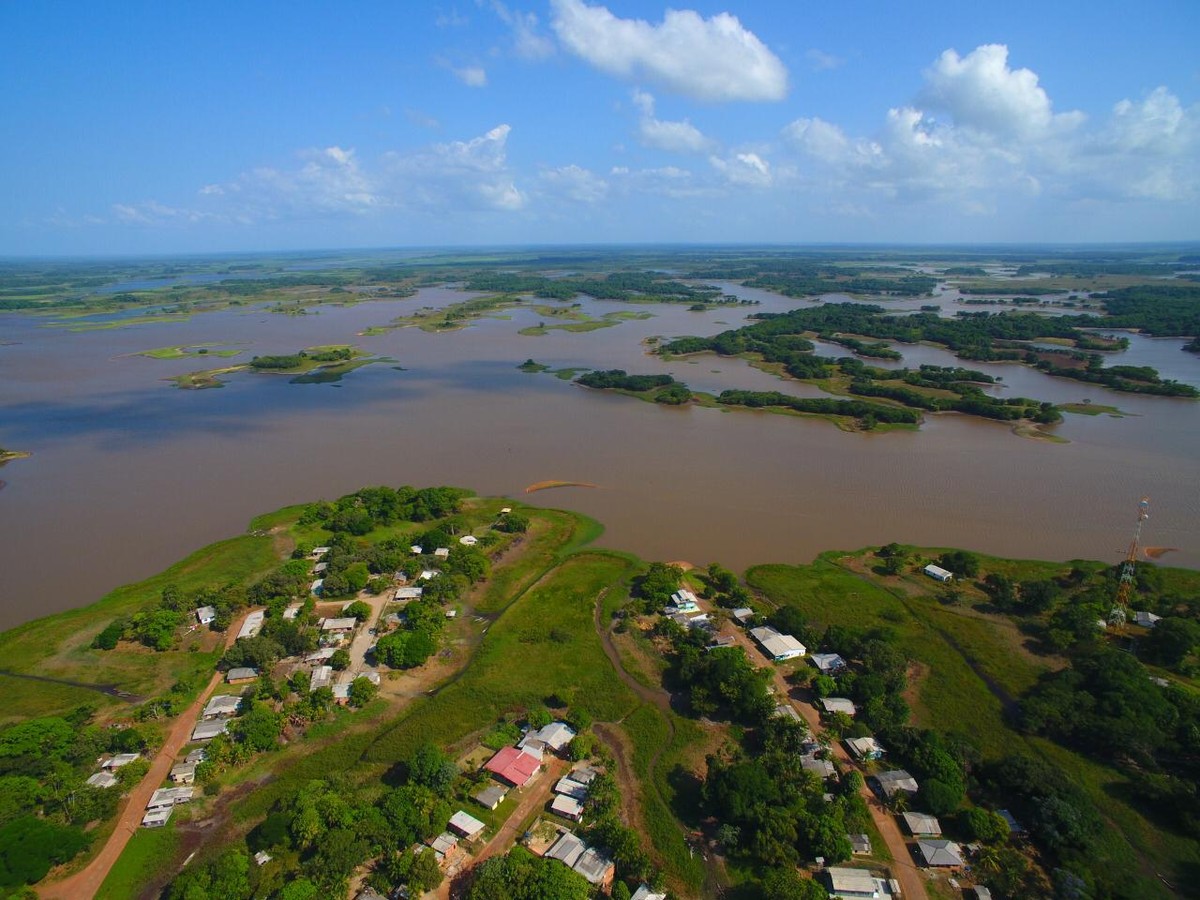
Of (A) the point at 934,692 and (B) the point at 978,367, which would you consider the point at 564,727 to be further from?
(B) the point at 978,367

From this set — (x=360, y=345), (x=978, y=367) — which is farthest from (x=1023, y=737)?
(x=360, y=345)

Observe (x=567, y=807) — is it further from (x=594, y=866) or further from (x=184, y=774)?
(x=184, y=774)

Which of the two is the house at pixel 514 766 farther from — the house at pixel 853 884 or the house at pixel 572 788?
the house at pixel 853 884

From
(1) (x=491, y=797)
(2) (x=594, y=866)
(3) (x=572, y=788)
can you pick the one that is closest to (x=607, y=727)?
(3) (x=572, y=788)

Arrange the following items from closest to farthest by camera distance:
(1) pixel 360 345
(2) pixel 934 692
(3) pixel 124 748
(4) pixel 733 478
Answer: (3) pixel 124 748 → (2) pixel 934 692 → (4) pixel 733 478 → (1) pixel 360 345

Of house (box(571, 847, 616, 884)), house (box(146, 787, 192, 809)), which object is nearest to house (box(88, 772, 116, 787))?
house (box(146, 787, 192, 809))
